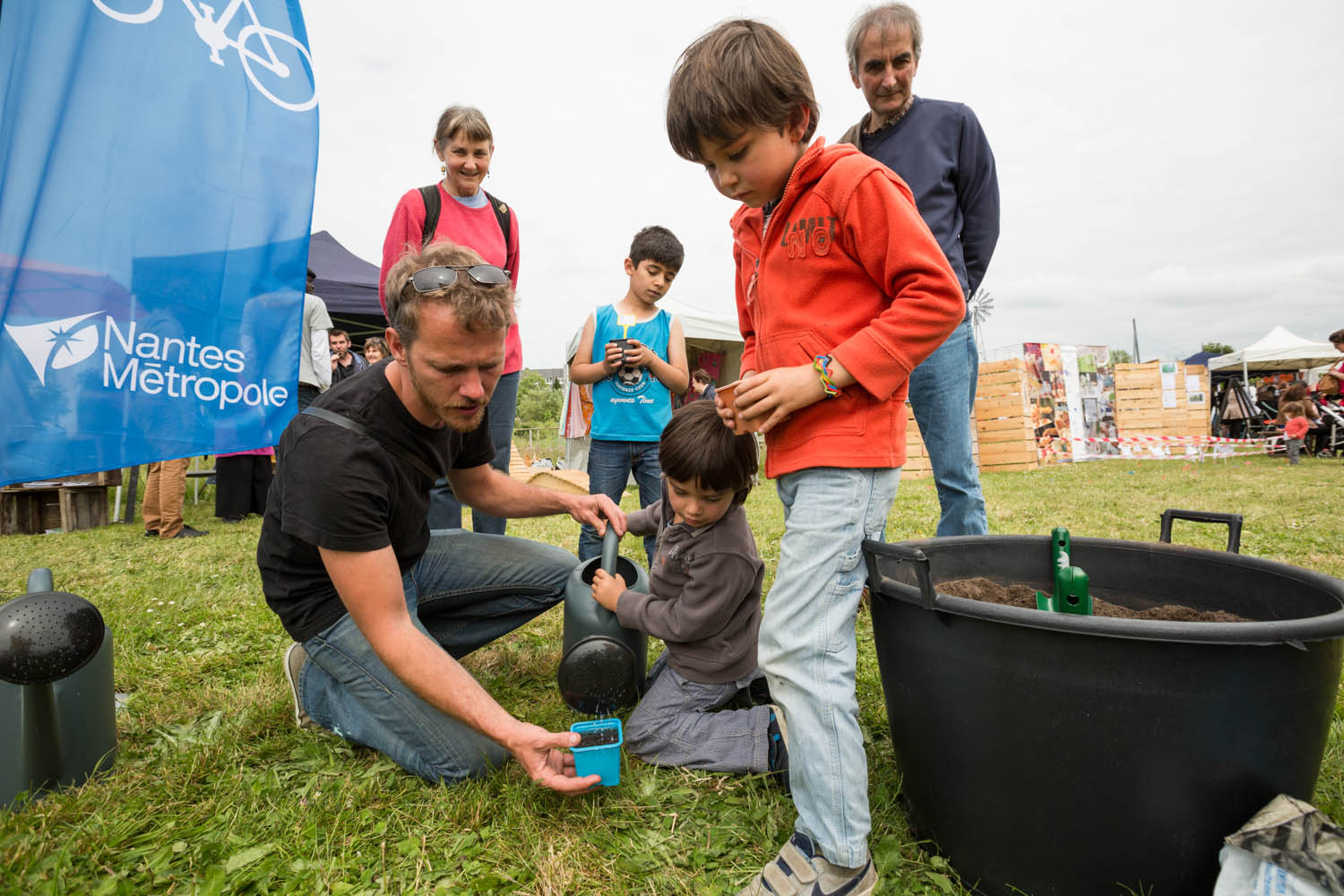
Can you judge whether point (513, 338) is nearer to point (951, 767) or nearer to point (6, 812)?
point (6, 812)

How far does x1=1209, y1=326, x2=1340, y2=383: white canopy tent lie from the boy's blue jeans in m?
23.7

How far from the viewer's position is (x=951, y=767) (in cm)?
126

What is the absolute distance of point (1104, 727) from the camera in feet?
3.47

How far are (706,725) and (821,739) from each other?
599 mm

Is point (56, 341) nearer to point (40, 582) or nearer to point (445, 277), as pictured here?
point (40, 582)

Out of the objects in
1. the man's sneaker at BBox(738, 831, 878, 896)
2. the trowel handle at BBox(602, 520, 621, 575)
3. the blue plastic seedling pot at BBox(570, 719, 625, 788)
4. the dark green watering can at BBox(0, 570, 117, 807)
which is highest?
the trowel handle at BBox(602, 520, 621, 575)

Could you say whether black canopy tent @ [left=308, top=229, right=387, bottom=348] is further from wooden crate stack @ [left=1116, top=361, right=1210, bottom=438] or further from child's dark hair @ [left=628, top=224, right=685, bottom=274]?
wooden crate stack @ [left=1116, top=361, right=1210, bottom=438]

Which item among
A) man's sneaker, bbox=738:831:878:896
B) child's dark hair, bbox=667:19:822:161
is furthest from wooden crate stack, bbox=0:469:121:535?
man's sneaker, bbox=738:831:878:896

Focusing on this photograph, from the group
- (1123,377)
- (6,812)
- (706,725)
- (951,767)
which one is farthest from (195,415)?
(1123,377)

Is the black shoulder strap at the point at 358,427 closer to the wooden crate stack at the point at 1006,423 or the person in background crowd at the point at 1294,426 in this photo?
the wooden crate stack at the point at 1006,423

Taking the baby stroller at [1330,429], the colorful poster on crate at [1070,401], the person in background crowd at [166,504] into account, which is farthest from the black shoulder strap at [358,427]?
the baby stroller at [1330,429]

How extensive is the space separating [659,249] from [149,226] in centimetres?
185

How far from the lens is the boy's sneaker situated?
1723 mm

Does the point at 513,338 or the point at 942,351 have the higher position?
the point at 513,338
